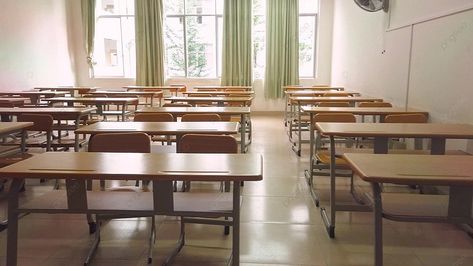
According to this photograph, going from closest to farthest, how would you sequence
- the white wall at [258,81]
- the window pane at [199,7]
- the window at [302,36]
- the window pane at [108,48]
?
the white wall at [258,81] → the window at [302,36] → the window pane at [199,7] → the window pane at [108,48]

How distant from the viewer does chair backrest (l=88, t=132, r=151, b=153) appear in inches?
94.0

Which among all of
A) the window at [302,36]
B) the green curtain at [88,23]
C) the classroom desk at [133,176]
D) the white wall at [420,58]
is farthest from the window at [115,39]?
the classroom desk at [133,176]

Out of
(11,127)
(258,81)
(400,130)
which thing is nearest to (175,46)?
(258,81)

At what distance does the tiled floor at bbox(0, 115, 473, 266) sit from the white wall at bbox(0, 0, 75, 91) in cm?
557

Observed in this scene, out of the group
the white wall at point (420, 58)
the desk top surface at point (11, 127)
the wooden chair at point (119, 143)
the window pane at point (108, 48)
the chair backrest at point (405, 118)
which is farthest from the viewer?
the window pane at point (108, 48)

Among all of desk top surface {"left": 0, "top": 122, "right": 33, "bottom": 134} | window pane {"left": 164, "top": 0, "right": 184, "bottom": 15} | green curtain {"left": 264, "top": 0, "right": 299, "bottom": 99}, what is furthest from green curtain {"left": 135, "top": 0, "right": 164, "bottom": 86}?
desk top surface {"left": 0, "top": 122, "right": 33, "bottom": 134}

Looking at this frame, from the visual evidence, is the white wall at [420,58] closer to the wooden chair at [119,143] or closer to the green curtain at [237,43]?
the wooden chair at [119,143]

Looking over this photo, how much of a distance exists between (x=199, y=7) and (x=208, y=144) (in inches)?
315

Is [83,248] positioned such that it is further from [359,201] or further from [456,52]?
[456,52]

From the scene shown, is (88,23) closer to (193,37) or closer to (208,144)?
(193,37)

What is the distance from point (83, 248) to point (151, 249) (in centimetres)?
48

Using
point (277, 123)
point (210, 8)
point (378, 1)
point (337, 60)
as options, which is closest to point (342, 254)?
point (378, 1)

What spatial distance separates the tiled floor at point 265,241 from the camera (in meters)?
2.28

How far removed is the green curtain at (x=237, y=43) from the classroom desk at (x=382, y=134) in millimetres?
6589
